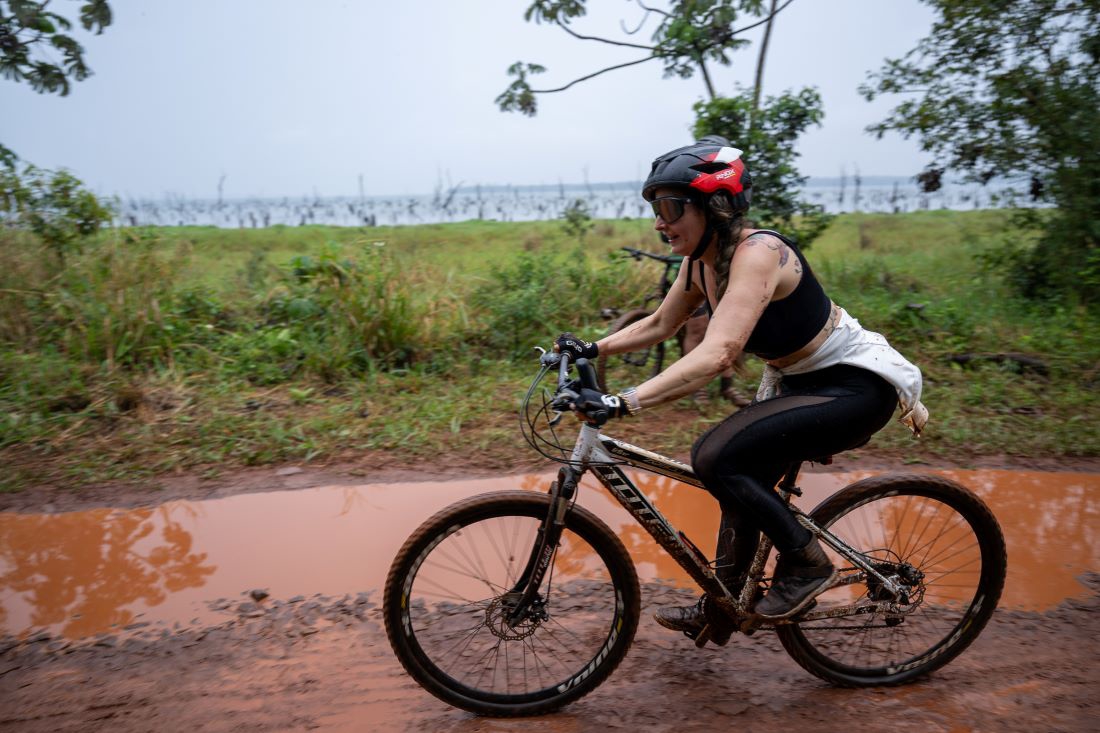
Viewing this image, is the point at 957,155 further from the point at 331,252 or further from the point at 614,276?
the point at 331,252

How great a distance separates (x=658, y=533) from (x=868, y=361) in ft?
3.23

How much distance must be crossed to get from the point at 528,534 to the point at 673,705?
0.87 meters

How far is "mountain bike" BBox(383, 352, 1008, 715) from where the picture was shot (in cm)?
266

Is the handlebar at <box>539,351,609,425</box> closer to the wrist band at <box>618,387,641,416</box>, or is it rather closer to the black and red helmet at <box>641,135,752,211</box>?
the wrist band at <box>618,387,641,416</box>

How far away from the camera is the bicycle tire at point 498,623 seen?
8.71ft

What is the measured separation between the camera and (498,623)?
111 inches

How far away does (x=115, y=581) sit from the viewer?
12.7 ft

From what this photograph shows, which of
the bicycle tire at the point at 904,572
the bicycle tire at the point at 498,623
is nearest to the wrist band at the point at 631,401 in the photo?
the bicycle tire at the point at 498,623

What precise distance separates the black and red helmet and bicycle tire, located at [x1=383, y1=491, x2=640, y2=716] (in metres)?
1.20

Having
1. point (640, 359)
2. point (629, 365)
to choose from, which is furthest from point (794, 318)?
point (629, 365)

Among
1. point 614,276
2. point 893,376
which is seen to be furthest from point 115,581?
point 614,276

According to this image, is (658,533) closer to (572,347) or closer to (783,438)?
(783,438)

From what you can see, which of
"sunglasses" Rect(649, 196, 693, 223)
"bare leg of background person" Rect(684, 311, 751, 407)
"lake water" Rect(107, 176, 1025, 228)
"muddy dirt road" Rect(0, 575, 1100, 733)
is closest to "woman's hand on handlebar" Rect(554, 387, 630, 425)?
"sunglasses" Rect(649, 196, 693, 223)

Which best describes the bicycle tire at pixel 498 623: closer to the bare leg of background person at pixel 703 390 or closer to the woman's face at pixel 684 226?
the woman's face at pixel 684 226
